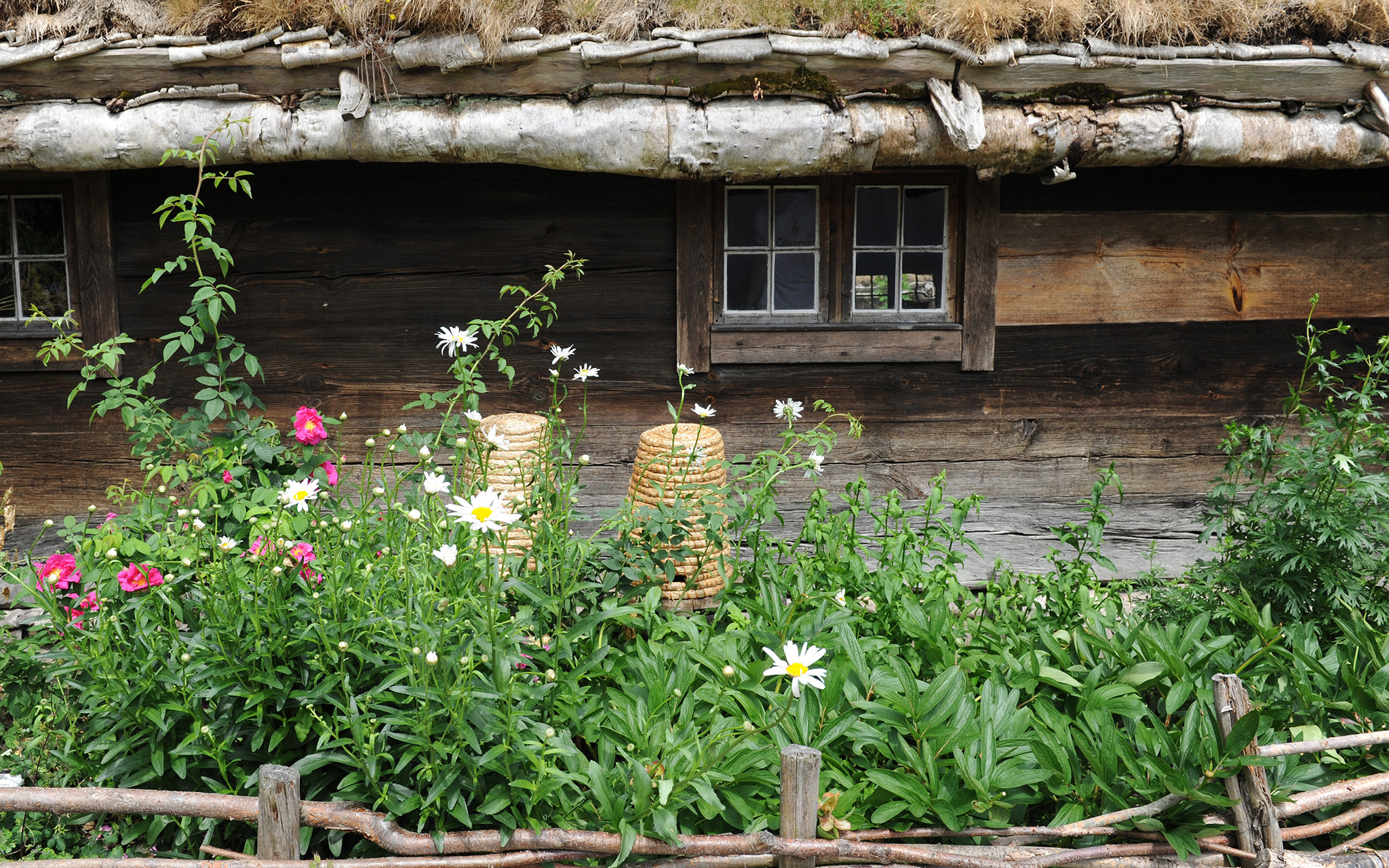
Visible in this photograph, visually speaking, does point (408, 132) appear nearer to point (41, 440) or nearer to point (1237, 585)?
point (41, 440)

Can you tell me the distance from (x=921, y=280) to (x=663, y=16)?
1.54 metres

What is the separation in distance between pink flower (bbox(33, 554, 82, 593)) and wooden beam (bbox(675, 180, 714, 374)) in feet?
7.14

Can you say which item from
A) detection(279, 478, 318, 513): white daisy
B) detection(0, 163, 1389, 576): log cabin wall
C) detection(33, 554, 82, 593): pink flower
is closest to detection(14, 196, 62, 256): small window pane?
detection(0, 163, 1389, 576): log cabin wall

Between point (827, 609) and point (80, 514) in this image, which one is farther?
point (80, 514)

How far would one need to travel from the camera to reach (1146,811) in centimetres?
195

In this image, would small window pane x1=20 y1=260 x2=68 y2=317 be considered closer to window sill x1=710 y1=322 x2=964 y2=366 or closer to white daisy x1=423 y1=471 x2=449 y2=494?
window sill x1=710 y1=322 x2=964 y2=366

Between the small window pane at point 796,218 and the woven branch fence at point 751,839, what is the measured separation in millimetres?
2472

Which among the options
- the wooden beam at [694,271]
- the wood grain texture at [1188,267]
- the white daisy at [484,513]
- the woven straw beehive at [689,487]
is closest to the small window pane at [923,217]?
the wood grain texture at [1188,267]

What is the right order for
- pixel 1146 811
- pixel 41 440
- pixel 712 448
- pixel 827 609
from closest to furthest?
1. pixel 1146 811
2. pixel 827 609
3. pixel 712 448
4. pixel 41 440

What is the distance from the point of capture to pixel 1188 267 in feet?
13.0


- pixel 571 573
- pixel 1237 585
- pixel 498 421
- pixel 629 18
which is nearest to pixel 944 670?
pixel 571 573

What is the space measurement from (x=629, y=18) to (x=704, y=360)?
132 cm

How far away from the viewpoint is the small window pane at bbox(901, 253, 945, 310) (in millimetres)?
3977

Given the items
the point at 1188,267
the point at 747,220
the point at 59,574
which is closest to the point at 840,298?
the point at 747,220
